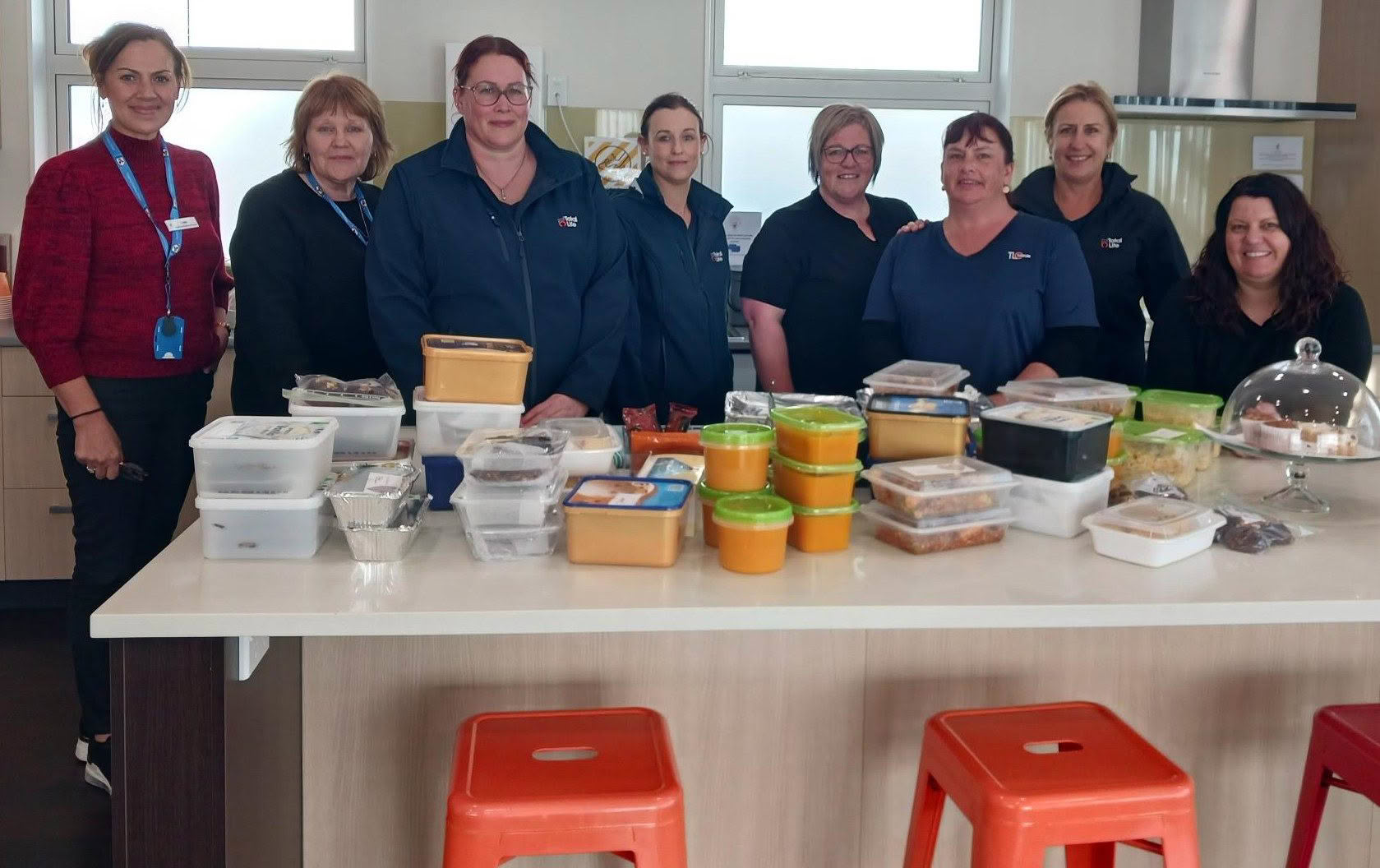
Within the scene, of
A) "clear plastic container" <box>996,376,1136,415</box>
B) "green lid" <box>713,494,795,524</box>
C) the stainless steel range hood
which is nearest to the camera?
"green lid" <box>713,494,795,524</box>

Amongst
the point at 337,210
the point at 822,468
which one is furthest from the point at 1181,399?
the point at 337,210

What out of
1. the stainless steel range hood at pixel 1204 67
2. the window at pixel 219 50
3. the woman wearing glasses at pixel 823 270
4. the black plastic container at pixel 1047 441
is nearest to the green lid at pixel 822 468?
the black plastic container at pixel 1047 441

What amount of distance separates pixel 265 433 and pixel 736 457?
0.63m

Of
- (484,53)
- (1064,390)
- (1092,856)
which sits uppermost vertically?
(484,53)

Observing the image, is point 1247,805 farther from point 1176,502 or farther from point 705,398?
point 705,398

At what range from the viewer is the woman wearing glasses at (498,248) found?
252 cm

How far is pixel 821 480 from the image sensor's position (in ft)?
5.48

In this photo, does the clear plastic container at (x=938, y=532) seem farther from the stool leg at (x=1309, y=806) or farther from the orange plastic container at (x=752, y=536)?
the stool leg at (x=1309, y=806)

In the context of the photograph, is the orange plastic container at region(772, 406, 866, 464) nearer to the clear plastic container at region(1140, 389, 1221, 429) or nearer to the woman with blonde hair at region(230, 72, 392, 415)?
the clear plastic container at region(1140, 389, 1221, 429)

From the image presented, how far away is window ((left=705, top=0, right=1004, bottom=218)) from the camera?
4938mm

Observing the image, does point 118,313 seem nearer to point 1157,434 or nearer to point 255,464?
point 255,464

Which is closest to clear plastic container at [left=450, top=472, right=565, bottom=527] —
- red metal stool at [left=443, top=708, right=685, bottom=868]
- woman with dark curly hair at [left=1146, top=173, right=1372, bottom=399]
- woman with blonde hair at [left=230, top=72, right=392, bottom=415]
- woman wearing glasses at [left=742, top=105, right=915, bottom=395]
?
red metal stool at [left=443, top=708, right=685, bottom=868]

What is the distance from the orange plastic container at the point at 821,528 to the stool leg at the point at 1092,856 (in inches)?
20.1

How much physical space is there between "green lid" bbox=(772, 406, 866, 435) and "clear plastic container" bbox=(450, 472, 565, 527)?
1.16 feet
